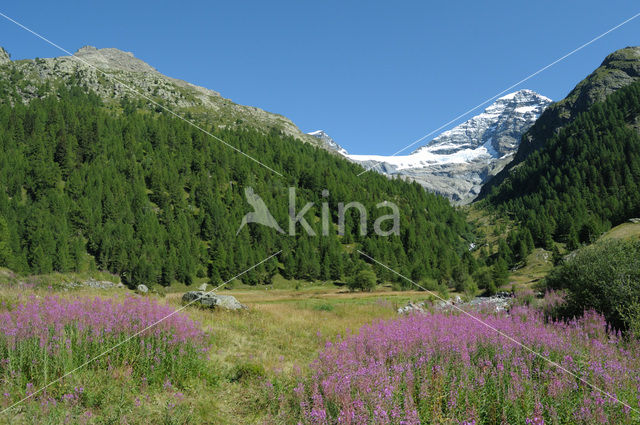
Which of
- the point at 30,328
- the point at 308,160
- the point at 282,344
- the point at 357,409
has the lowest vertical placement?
the point at 282,344

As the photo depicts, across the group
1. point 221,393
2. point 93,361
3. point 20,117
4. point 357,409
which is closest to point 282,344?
point 221,393

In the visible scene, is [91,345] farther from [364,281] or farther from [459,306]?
[364,281]

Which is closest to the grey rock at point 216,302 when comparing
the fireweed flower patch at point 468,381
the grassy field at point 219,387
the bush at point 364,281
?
the grassy field at point 219,387

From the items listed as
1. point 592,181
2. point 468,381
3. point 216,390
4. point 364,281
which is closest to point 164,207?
point 364,281

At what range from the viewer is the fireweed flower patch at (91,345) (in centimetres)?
632

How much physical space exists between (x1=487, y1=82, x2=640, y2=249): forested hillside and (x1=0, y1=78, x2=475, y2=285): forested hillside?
3464 cm

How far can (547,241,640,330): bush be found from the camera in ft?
34.2

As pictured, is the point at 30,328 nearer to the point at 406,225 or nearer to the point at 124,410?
the point at 124,410

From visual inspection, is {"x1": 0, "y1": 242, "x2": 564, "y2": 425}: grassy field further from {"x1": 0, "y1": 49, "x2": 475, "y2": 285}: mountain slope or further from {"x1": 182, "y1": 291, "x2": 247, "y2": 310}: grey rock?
{"x1": 0, "y1": 49, "x2": 475, "y2": 285}: mountain slope

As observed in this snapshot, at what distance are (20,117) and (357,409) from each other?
168486mm

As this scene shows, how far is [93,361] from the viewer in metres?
6.97

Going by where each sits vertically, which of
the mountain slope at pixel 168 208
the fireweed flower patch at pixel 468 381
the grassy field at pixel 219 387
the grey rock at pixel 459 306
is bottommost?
the grey rock at pixel 459 306

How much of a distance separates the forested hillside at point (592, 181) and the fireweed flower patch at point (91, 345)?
111133 mm

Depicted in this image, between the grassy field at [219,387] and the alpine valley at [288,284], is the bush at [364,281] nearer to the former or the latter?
the alpine valley at [288,284]
